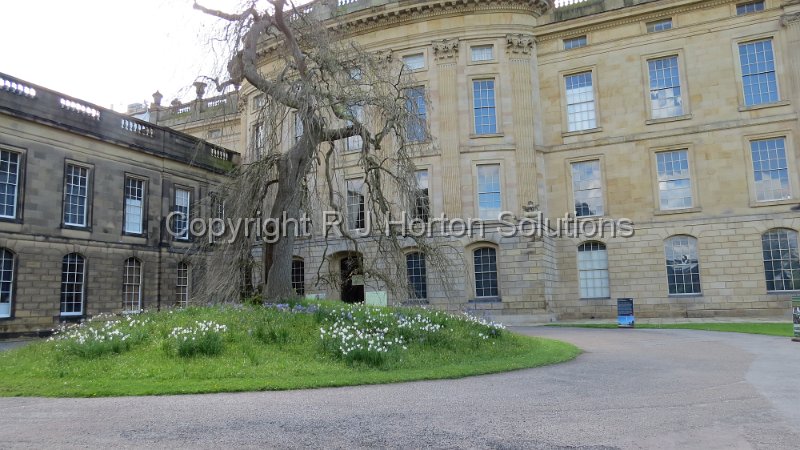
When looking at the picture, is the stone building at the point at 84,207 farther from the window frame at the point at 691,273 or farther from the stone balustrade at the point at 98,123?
the window frame at the point at 691,273

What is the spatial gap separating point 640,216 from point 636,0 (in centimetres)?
1070

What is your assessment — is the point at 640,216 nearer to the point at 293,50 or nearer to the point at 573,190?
the point at 573,190

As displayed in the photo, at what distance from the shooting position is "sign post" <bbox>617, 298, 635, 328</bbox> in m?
21.9

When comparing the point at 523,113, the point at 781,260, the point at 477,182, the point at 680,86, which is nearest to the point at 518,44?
the point at 523,113

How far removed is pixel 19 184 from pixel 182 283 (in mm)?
9248

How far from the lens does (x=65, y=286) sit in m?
23.1

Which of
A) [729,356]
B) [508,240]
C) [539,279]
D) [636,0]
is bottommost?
[729,356]

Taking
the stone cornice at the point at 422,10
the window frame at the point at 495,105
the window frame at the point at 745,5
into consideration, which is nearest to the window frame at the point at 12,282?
the stone cornice at the point at 422,10

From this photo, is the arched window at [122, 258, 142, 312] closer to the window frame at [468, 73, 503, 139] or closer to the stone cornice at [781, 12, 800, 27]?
the window frame at [468, 73, 503, 139]

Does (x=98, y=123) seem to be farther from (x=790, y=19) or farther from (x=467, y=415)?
(x=790, y=19)

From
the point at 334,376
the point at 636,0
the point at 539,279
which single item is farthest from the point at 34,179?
the point at 636,0

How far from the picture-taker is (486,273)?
27.1 m

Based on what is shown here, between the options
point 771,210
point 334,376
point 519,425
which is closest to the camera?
point 519,425

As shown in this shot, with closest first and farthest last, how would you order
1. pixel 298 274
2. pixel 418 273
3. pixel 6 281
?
1. pixel 6 281
2. pixel 418 273
3. pixel 298 274
